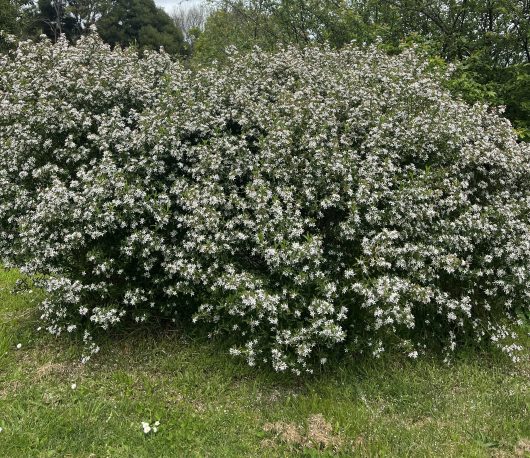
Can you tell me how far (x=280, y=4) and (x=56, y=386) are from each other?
8.44 meters

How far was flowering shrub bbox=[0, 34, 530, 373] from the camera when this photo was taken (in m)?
3.68

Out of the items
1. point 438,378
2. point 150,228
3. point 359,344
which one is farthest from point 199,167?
point 438,378

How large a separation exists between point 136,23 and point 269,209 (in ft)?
109

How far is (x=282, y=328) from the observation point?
3.60 meters

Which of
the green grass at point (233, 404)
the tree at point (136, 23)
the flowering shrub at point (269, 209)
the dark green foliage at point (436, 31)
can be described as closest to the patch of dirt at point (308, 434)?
the green grass at point (233, 404)

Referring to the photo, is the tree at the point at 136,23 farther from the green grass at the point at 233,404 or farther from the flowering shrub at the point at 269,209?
the green grass at the point at 233,404

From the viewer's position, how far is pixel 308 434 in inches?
132

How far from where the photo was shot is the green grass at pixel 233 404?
128 inches

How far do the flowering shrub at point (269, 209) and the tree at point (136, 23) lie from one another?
95.2ft

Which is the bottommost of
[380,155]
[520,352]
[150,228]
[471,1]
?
[520,352]

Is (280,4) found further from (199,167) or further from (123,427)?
(123,427)

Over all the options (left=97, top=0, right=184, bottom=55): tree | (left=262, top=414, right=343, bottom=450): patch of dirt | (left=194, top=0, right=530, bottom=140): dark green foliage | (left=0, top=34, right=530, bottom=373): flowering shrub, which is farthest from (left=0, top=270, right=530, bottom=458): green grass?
(left=97, top=0, right=184, bottom=55): tree

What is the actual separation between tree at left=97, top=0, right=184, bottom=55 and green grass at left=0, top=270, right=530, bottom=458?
30.1 meters

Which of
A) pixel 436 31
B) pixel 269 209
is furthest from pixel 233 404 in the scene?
pixel 436 31
